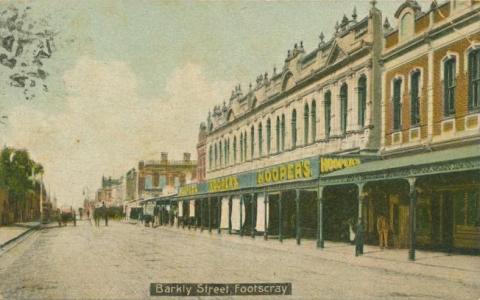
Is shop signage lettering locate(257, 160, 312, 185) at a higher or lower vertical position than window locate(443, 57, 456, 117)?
lower

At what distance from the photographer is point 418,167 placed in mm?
17703

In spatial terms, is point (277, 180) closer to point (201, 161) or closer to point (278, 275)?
point (278, 275)

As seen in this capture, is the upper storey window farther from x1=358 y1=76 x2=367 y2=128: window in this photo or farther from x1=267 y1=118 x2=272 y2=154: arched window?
x1=267 y1=118 x2=272 y2=154: arched window

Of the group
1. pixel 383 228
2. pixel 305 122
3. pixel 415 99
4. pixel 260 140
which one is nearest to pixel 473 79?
pixel 415 99

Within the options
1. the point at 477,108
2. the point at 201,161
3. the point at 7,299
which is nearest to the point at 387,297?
the point at 7,299

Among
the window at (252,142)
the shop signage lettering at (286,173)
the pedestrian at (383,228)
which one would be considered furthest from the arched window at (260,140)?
the pedestrian at (383,228)

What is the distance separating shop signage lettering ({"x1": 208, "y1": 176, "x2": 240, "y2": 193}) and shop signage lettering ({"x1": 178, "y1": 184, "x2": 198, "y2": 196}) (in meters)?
3.68

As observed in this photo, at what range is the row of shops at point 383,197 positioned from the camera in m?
18.5

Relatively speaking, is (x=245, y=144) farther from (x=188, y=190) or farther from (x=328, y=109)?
(x=328, y=109)

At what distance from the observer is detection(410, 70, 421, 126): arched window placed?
897 inches

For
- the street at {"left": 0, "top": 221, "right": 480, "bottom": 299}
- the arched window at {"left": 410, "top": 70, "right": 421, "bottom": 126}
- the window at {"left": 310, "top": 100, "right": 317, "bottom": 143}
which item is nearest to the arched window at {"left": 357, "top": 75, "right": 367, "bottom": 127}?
the arched window at {"left": 410, "top": 70, "right": 421, "bottom": 126}

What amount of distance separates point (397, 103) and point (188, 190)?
23904mm

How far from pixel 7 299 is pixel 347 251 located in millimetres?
13318

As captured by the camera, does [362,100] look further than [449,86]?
Yes
